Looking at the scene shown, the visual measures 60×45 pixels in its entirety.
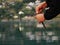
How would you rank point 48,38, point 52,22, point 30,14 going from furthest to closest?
point 30,14
point 52,22
point 48,38

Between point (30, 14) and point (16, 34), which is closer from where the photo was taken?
point (16, 34)

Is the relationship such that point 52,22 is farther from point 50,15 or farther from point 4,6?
point 50,15

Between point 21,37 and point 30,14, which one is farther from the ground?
point 21,37

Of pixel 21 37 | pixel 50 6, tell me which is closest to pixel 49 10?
pixel 50 6

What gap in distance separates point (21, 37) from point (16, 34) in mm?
417

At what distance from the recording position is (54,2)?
1017 millimetres

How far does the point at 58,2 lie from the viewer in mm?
1013

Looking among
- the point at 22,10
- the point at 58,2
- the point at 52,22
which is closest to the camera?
the point at 58,2

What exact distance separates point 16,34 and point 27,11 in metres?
7.68

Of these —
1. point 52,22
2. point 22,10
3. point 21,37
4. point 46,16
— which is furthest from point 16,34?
point 22,10

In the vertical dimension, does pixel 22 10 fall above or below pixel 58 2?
below

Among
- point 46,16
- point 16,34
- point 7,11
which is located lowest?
point 7,11

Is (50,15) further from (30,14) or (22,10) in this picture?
(22,10)

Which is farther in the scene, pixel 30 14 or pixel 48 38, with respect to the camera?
pixel 30 14
